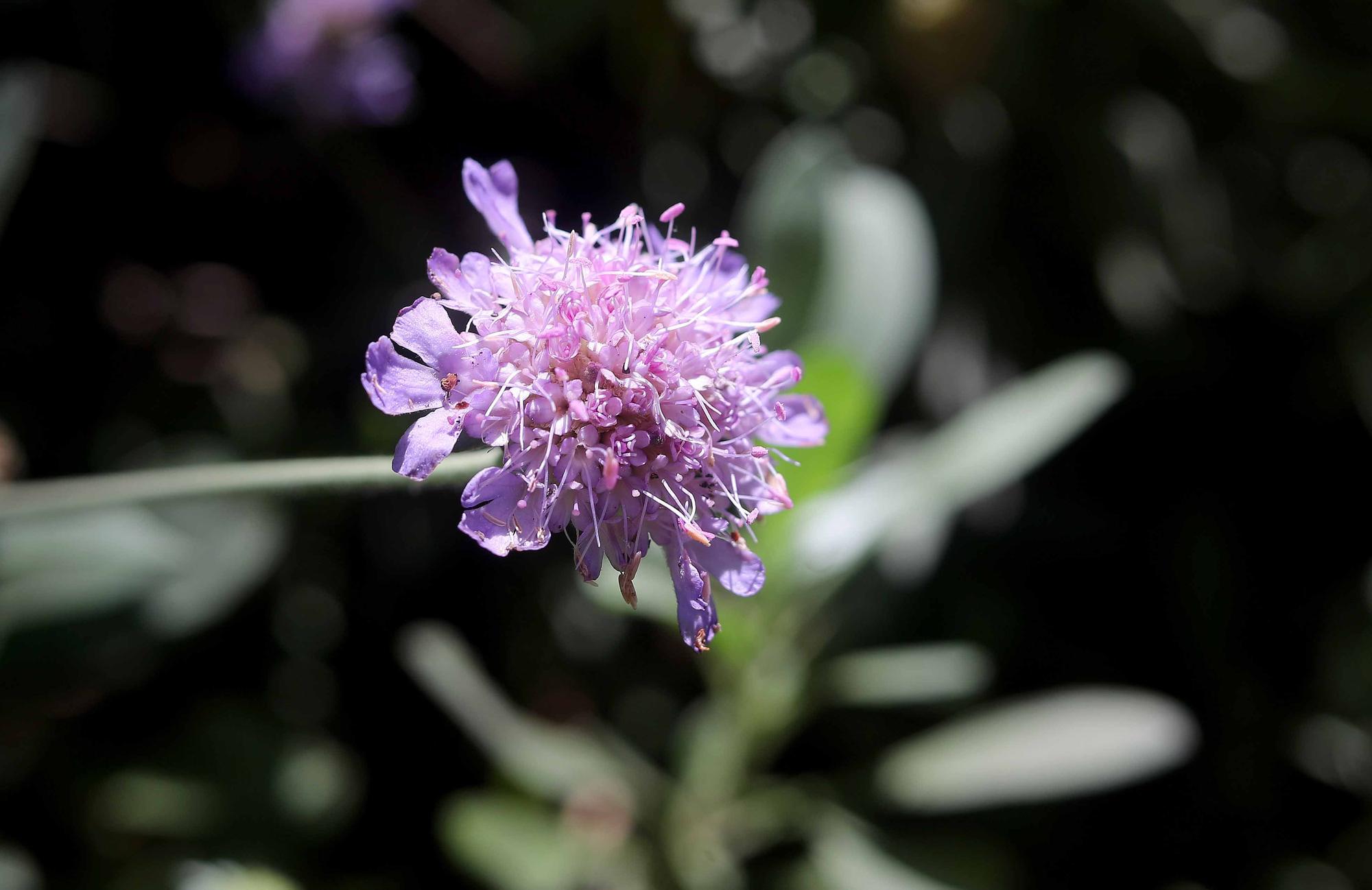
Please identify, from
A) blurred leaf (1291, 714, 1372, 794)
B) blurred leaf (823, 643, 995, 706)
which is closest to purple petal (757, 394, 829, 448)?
blurred leaf (823, 643, 995, 706)

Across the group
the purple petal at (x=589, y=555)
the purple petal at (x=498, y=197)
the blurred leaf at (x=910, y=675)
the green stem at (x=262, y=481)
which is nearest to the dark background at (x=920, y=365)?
the blurred leaf at (x=910, y=675)

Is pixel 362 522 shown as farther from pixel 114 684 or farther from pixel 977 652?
pixel 977 652

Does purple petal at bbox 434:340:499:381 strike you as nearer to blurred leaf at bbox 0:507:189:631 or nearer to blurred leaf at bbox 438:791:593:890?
blurred leaf at bbox 0:507:189:631

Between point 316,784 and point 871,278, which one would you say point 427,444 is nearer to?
point 871,278

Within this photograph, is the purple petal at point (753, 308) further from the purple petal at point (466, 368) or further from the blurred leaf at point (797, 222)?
the blurred leaf at point (797, 222)

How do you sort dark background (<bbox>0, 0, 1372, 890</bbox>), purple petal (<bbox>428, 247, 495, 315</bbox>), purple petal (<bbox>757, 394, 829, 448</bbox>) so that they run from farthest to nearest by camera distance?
dark background (<bbox>0, 0, 1372, 890</bbox>) < purple petal (<bbox>757, 394, 829, 448</bbox>) < purple petal (<bbox>428, 247, 495, 315</bbox>)

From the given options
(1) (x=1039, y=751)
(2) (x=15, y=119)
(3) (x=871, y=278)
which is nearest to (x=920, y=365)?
(3) (x=871, y=278)
